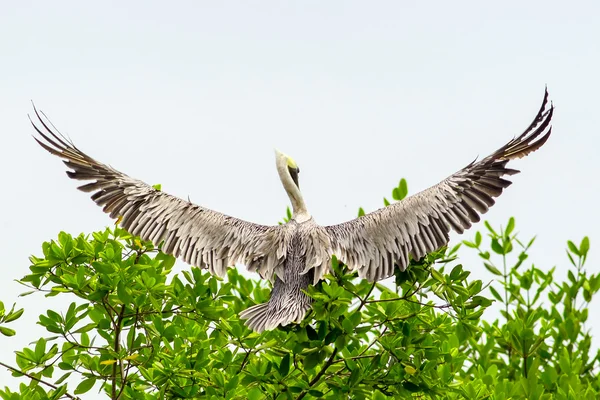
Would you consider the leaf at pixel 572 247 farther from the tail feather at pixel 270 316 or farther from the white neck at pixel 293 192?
the tail feather at pixel 270 316

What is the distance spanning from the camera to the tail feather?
6.83 metres

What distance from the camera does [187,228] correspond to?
26.6ft

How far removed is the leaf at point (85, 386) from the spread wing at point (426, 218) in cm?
189

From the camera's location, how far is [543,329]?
8852 mm

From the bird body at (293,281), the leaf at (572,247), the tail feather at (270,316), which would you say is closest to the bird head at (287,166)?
the bird body at (293,281)

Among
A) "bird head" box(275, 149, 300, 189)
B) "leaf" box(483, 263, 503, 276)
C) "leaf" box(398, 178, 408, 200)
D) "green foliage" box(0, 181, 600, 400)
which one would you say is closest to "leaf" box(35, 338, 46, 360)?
"green foliage" box(0, 181, 600, 400)

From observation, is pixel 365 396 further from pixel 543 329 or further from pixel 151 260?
pixel 543 329

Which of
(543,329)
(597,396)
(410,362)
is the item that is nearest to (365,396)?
(410,362)

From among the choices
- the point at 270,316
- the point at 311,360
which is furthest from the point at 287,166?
the point at 311,360

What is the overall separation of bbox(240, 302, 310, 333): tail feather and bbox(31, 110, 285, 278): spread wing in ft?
1.71

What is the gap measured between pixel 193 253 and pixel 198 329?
50.7 inches

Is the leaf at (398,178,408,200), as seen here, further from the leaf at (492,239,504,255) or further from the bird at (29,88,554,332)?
the leaf at (492,239,504,255)

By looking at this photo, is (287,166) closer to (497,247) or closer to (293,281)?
(293,281)

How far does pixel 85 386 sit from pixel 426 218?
2.64 meters
